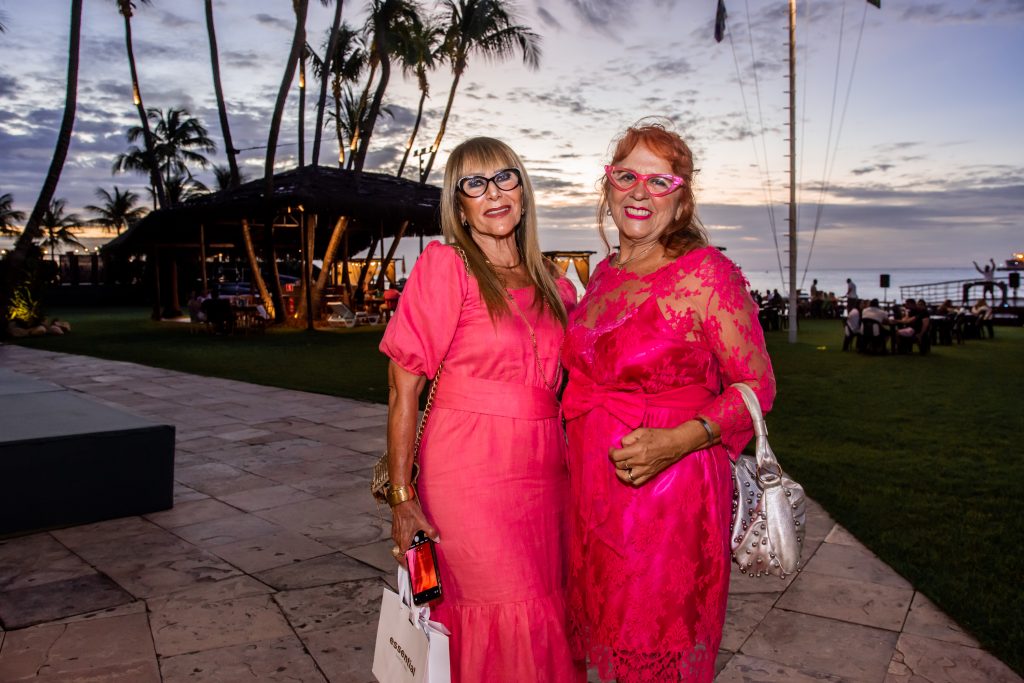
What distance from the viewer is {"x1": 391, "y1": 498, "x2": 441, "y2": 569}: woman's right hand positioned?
5.99 ft

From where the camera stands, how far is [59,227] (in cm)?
5203

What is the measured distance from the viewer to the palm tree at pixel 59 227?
50.8 m

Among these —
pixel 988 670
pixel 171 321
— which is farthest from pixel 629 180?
pixel 171 321

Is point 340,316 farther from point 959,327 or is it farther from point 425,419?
point 425,419

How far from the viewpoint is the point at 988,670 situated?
8.52ft

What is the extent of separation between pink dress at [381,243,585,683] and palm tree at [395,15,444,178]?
19067 mm

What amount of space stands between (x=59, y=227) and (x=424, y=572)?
59411 millimetres

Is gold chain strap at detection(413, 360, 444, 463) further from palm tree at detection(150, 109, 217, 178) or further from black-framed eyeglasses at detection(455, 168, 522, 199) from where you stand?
palm tree at detection(150, 109, 217, 178)

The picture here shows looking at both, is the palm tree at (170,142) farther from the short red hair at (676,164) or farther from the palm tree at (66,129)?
the short red hair at (676,164)

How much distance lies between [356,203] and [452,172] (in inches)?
627

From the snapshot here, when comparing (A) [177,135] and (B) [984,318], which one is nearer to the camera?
(B) [984,318]

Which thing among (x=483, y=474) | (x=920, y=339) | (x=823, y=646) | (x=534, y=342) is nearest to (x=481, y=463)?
(x=483, y=474)

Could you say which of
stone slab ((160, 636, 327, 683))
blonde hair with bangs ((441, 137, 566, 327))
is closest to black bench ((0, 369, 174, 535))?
stone slab ((160, 636, 327, 683))

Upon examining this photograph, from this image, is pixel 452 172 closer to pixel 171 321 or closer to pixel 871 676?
pixel 871 676
